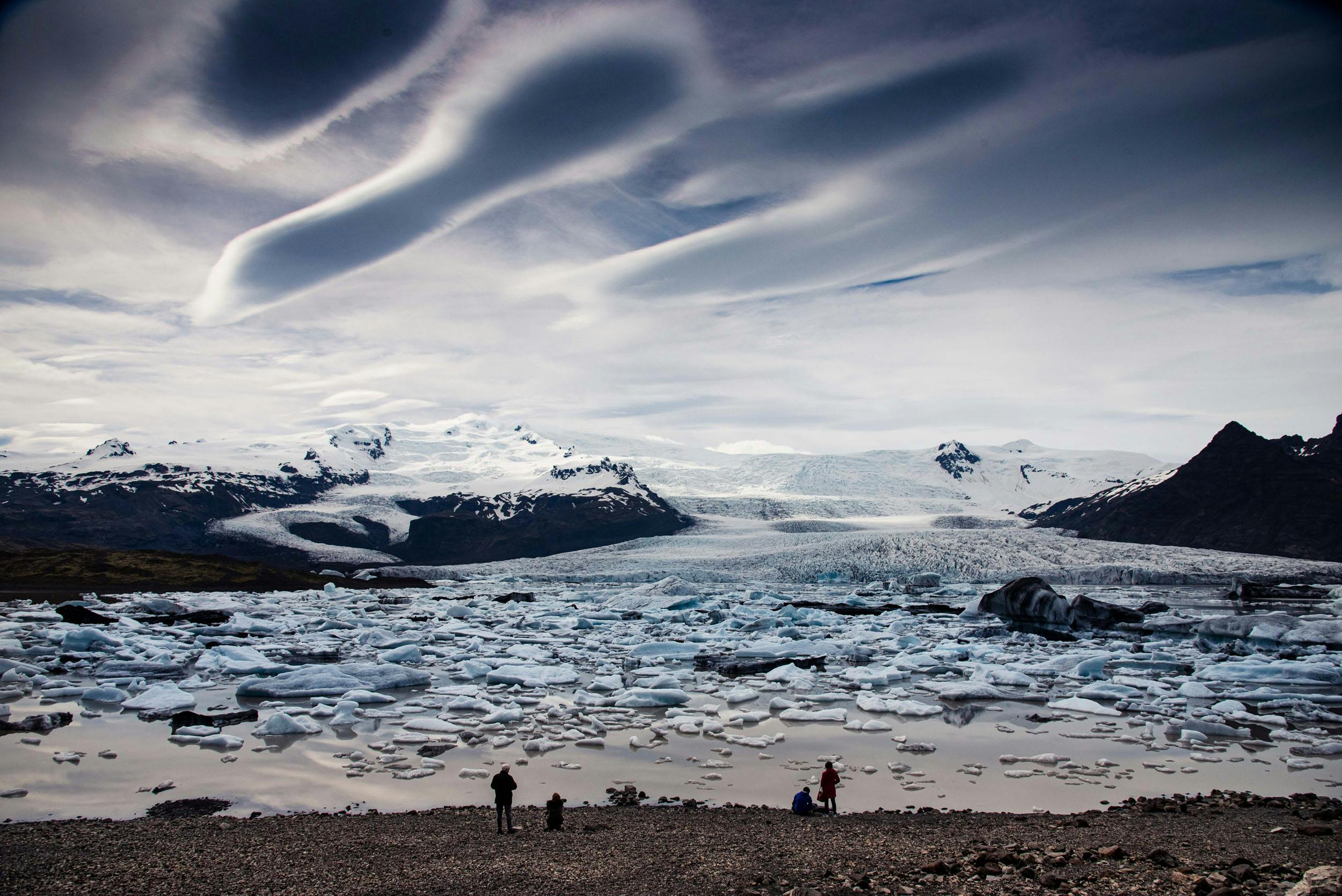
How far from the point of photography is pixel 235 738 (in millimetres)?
12570

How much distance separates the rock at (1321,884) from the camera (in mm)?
4984

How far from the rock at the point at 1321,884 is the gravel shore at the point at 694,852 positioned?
845 mm

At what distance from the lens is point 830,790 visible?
9.21 metres

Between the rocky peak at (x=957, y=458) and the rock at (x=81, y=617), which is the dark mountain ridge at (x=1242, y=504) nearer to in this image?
the rocky peak at (x=957, y=458)

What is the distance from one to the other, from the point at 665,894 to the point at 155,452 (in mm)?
153834

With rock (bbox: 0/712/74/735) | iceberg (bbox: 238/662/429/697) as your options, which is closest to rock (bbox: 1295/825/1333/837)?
iceberg (bbox: 238/662/429/697)

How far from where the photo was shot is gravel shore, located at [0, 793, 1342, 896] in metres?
6.70

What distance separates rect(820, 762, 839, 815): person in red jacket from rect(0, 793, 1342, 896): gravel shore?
23cm

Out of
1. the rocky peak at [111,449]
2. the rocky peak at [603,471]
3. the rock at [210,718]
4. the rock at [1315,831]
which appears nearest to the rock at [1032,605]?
the rock at [1315,831]

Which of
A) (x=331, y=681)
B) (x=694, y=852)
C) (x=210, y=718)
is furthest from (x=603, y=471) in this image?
(x=694, y=852)

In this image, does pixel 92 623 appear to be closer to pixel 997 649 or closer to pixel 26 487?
pixel 997 649

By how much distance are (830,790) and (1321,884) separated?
16.1 ft

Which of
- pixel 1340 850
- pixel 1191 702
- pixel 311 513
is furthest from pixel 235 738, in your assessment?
pixel 311 513

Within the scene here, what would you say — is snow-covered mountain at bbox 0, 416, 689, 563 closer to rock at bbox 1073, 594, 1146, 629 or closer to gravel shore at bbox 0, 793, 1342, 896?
rock at bbox 1073, 594, 1146, 629
